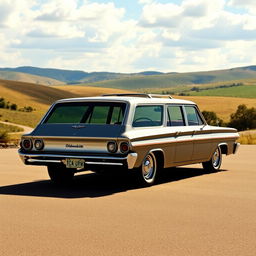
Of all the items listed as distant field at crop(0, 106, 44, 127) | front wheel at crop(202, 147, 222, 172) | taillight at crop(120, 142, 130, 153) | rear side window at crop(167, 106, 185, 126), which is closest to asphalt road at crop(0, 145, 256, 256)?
taillight at crop(120, 142, 130, 153)

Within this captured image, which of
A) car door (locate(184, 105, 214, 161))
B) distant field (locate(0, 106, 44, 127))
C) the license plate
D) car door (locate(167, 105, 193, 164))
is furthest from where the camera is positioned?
distant field (locate(0, 106, 44, 127))

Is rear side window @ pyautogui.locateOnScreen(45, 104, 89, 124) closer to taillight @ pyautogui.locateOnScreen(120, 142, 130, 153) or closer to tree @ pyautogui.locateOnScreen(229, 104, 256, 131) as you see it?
taillight @ pyautogui.locateOnScreen(120, 142, 130, 153)

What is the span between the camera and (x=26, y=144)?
1127cm

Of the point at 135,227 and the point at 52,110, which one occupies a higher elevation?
the point at 52,110

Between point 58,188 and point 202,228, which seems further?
point 58,188

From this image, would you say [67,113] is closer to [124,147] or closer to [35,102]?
[124,147]

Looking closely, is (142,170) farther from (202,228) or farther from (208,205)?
(202,228)

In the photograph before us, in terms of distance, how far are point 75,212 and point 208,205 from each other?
1.99 meters

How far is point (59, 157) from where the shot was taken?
1091 centimetres

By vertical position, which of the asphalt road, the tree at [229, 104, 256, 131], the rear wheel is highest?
the rear wheel

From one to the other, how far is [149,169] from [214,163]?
3067mm

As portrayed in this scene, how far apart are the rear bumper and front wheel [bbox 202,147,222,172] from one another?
148 inches

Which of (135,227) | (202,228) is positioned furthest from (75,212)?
(202,228)

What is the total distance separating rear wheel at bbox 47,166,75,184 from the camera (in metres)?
11.9
